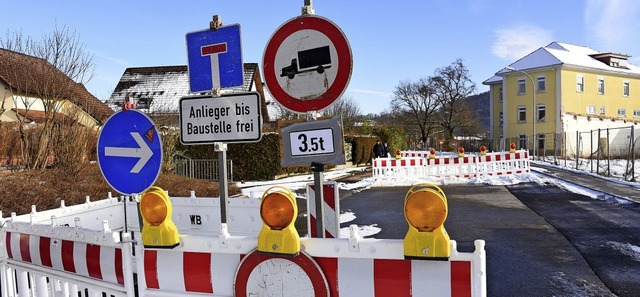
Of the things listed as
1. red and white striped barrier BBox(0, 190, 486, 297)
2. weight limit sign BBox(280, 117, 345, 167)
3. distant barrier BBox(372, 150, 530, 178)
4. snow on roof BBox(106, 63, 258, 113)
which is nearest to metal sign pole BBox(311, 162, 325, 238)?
weight limit sign BBox(280, 117, 345, 167)

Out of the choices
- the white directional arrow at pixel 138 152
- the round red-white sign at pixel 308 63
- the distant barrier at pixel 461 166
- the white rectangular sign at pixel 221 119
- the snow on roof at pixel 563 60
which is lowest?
the distant barrier at pixel 461 166

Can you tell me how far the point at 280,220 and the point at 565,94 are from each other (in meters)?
46.7

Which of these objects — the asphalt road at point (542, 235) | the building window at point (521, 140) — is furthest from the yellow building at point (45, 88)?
the building window at point (521, 140)

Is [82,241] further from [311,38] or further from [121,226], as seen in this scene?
[121,226]

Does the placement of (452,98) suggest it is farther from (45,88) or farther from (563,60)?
(45,88)

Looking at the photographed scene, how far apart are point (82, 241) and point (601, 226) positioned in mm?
8518

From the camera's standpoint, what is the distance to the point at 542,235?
7.52m

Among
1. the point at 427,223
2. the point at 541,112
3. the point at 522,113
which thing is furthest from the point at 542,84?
the point at 427,223

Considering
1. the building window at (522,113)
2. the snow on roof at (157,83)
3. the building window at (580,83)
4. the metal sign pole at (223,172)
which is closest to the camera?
the metal sign pole at (223,172)

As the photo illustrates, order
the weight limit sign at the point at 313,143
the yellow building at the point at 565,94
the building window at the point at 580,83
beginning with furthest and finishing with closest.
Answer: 1. the building window at the point at 580,83
2. the yellow building at the point at 565,94
3. the weight limit sign at the point at 313,143

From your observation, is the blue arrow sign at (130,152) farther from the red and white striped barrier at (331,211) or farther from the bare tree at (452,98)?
the bare tree at (452,98)

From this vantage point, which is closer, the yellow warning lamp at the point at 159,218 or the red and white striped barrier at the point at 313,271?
the red and white striped barrier at the point at 313,271

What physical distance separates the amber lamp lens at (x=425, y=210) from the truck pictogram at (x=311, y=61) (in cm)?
139

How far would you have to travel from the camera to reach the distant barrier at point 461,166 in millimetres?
18219
